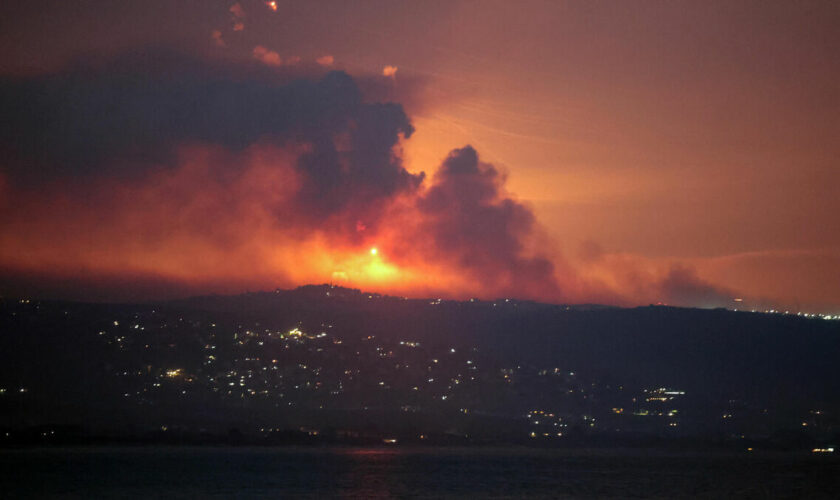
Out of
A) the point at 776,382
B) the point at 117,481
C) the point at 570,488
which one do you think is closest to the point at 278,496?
the point at 117,481

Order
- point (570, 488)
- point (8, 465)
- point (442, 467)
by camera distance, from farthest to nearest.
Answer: point (442, 467) < point (8, 465) < point (570, 488)

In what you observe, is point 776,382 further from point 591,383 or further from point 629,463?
point 629,463

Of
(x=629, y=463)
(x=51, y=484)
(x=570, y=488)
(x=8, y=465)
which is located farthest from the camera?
(x=629, y=463)

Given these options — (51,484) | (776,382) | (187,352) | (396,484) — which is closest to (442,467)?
(396,484)

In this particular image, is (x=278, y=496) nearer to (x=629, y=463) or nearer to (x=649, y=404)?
(x=629, y=463)

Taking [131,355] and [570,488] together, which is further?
[131,355]

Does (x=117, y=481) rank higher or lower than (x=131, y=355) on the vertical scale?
lower
